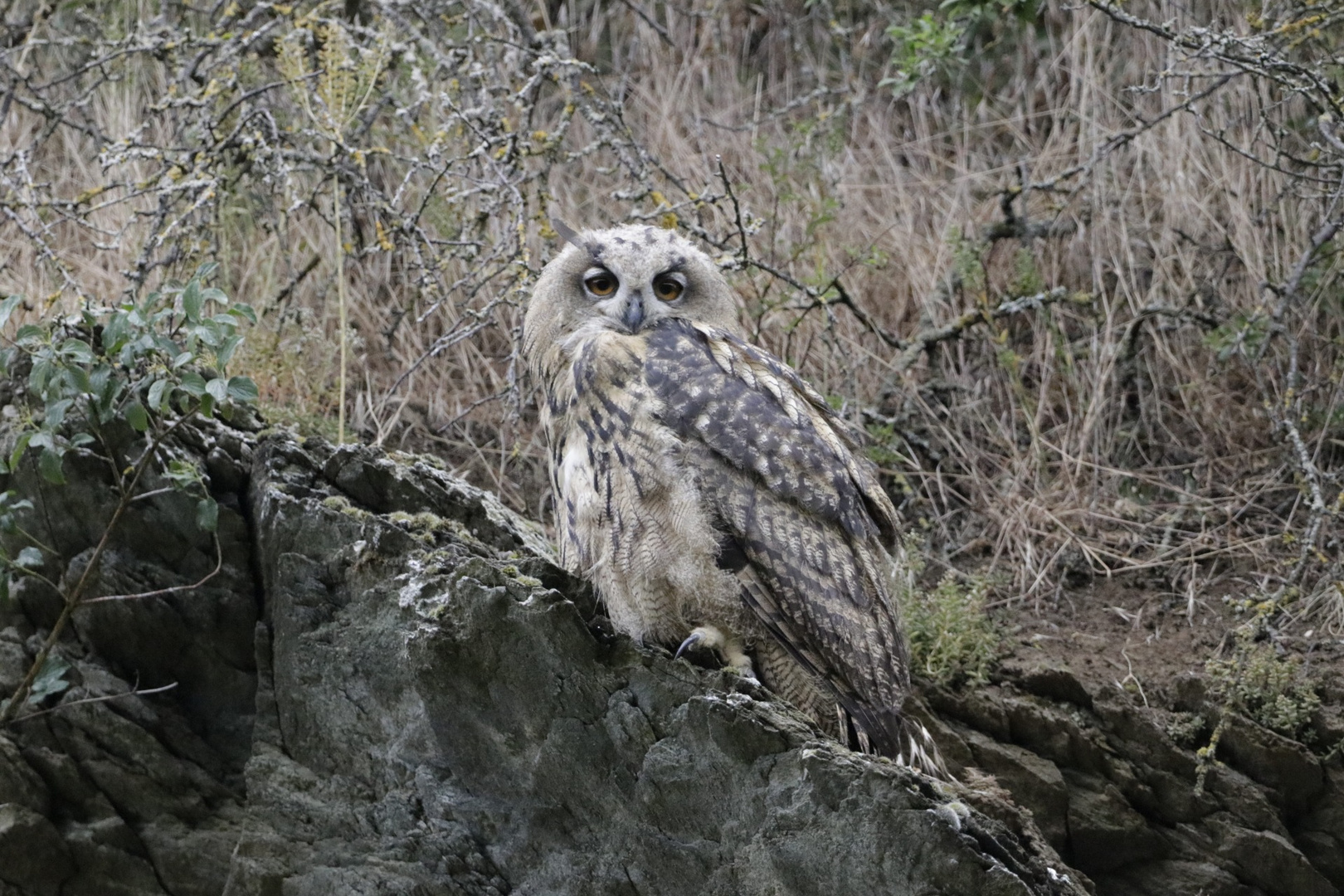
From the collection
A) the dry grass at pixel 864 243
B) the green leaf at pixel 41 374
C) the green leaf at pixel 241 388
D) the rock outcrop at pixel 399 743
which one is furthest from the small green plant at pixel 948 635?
the green leaf at pixel 41 374

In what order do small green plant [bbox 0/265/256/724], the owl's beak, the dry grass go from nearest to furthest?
small green plant [bbox 0/265/256/724] → the owl's beak → the dry grass

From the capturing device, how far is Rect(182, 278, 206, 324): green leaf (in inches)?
115

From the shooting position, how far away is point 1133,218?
18.4 ft

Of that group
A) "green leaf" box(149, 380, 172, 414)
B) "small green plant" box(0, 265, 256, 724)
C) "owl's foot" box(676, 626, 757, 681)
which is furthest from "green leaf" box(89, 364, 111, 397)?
"owl's foot" box(676, 626, 757, 681)

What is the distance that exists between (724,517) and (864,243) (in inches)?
116

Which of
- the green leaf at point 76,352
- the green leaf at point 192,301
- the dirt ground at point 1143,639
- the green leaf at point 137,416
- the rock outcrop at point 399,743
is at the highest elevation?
the green leaf at point 192,301

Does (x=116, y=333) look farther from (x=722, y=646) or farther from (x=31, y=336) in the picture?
(x=722, y=646)

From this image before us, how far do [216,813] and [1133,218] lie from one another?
4260 millimetres

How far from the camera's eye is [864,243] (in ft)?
18.3

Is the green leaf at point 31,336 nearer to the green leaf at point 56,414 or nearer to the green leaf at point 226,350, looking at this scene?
the green leaf at point 56,414

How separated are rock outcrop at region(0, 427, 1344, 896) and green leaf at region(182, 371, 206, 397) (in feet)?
0.82

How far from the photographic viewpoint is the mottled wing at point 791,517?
2.87 metres

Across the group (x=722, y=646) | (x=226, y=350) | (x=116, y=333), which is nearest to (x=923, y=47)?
(x=722, y=646)

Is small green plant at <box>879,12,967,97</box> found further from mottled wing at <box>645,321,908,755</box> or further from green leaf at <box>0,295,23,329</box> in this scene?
green leaf at <box>0,295,23,329</box>
